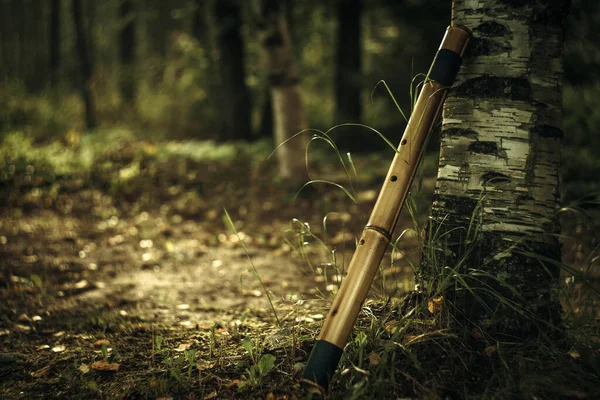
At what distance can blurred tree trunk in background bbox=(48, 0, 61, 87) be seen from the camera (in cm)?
1148

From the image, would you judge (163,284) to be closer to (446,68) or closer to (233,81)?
(446,68)

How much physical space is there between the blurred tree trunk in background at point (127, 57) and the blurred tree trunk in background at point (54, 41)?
1600 millimetres

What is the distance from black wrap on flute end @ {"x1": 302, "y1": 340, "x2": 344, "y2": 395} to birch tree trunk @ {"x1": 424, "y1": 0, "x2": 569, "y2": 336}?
0.65 meters

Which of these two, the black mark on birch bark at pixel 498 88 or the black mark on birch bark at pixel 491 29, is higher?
the black mark on birch bark at pixel 491 29

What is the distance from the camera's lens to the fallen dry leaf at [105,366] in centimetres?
188

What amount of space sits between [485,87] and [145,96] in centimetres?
1055

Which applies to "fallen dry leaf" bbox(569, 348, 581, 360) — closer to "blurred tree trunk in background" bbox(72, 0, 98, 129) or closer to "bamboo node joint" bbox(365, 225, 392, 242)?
"bamboo node joint" bbox(365, 225, 392, 242)

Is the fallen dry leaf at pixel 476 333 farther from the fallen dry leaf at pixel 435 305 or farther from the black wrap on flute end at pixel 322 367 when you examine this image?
the black wrap on flute end at pixel 322 367

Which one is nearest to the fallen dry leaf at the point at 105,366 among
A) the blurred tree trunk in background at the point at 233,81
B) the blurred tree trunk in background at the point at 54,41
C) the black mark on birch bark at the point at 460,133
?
the black mark on birch bark at the point at 460,133

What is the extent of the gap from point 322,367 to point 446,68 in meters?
1.18

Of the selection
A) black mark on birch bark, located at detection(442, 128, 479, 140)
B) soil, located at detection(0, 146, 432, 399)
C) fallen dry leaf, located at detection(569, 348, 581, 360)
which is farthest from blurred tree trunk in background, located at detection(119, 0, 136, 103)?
fallen dry leaf, located at detection(569, 348, 581, 360)

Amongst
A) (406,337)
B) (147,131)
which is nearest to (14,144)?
(147,131)

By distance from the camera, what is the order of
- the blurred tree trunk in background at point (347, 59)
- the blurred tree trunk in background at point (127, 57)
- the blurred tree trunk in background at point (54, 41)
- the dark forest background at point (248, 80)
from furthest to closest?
the blurred tree trunk in background at point (127, 57) < the blurred tree trunk in background at point (54, 41) < the blurred tree trunk in background at point (347, 59) < the dark forest background at point (248, 80)

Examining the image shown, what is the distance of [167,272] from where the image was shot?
3.66 meters
